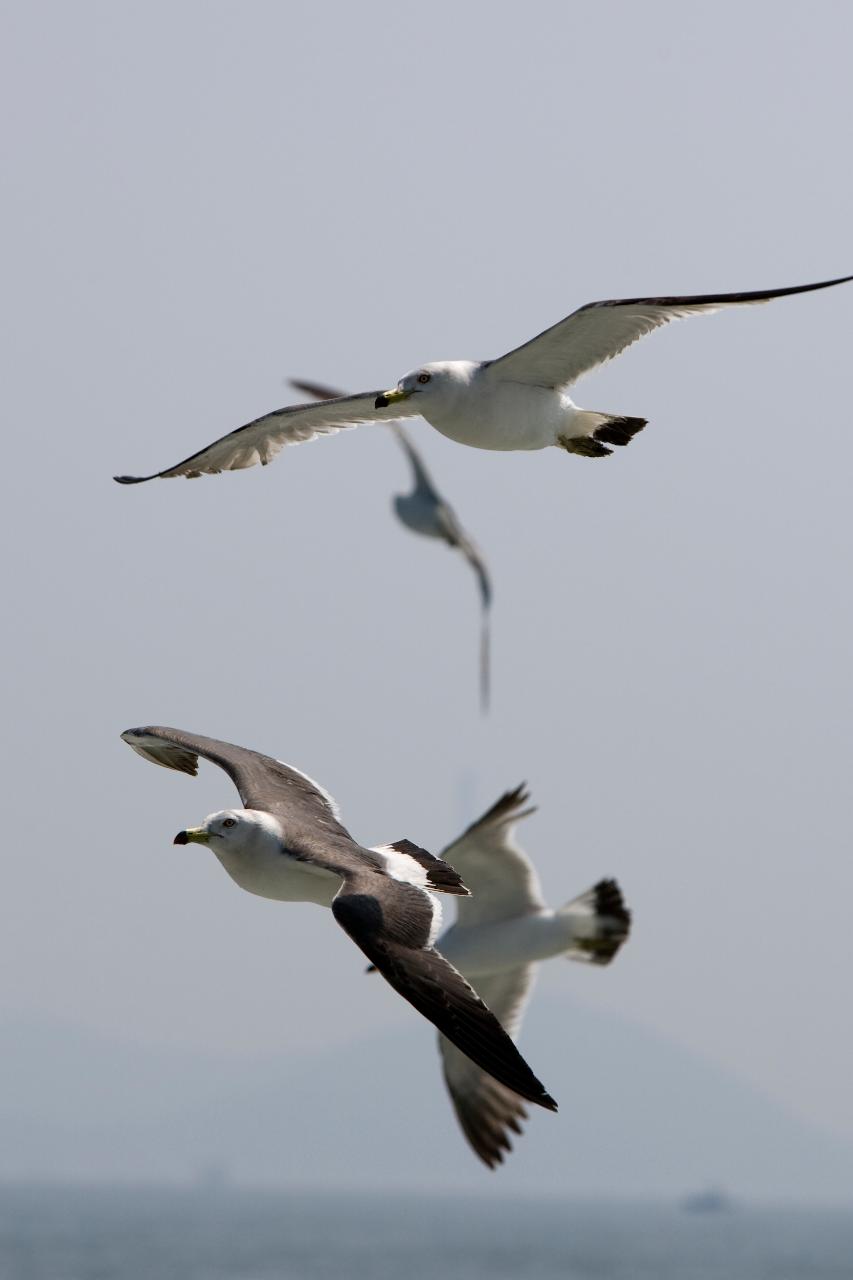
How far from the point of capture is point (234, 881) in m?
13.0

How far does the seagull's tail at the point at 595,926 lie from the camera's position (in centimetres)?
2255

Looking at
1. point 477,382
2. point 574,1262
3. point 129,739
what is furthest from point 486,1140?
point 574,1262

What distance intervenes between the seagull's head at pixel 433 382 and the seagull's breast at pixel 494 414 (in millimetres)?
18

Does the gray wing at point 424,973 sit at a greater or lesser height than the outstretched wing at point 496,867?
lesser

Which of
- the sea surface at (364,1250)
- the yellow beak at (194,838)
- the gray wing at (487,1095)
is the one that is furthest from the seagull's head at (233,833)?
the sea surface at (364,1250)

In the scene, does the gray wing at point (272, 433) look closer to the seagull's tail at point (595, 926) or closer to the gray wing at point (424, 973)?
the gray wing at point (424, 973)

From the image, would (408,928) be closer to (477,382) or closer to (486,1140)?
(477,382)

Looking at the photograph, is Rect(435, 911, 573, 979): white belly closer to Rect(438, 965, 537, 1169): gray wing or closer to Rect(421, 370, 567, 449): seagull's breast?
Rect(438, 965, 537, 1169): gray wing

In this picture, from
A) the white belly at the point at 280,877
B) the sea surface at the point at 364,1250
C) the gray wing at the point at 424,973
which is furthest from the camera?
the sea surface at the point at 364,1250

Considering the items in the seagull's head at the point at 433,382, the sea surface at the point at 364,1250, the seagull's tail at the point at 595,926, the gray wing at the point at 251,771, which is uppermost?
the sea surface at the point at 364,1250

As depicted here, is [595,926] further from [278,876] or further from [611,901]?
[278,876]

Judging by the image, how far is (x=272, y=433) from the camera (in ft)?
53.3

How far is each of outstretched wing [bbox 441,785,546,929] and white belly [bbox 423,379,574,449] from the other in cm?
796

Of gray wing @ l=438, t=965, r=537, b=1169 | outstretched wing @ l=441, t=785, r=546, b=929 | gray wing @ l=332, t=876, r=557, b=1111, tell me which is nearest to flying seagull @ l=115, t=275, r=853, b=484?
gray wing @ l=332, t=876, r=557, b=1111
